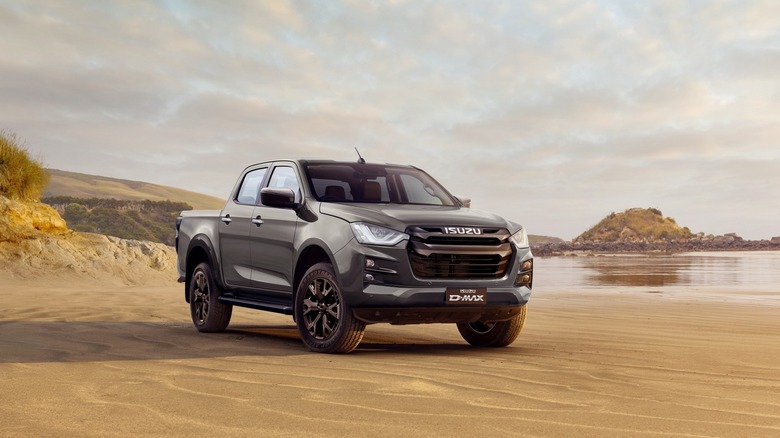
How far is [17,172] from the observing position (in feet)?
63.7

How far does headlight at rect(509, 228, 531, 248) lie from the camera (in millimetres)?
A: 7957

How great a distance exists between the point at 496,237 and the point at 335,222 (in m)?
1.44

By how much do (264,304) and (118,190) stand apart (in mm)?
84447

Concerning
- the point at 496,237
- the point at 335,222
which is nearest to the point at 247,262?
the point at 335,222

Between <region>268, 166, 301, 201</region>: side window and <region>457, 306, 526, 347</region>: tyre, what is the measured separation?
223 centimetres

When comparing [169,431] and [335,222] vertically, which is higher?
[335,222]

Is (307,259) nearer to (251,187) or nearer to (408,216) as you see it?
(408,216)

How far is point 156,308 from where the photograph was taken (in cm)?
1345

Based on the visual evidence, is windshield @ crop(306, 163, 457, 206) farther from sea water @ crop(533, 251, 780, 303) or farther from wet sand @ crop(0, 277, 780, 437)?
sea water @ crop(533, 251, 780, 303)

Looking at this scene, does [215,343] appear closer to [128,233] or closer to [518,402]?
[518,402]

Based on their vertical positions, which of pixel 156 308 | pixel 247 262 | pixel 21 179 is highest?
pixel 21 179

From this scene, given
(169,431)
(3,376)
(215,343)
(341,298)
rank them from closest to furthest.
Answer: (169,431), (3,376), (341,298), (215,343)

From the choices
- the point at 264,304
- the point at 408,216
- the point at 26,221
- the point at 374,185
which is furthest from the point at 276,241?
the point at 26,221

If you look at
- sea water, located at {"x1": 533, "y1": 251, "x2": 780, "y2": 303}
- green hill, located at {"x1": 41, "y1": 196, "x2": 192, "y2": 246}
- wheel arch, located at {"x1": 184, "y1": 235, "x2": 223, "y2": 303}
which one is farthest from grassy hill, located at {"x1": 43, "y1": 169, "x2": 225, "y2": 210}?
wheel arch, located at {"x1": 184, "y1": 235, "x2": 223, "y2": 303}
